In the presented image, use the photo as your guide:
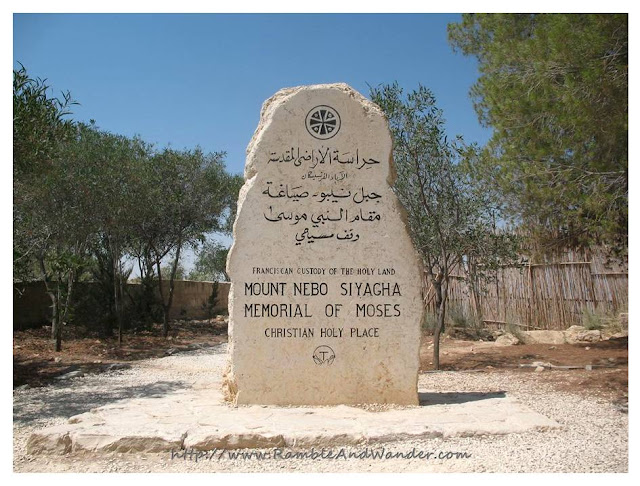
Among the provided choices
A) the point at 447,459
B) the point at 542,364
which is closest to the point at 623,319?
the point at 542,364

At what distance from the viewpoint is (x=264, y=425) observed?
247 inches

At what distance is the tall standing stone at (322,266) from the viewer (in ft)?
23.8

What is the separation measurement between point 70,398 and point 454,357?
8220 mm

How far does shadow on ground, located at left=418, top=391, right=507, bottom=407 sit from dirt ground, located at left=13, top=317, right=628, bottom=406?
1.77m

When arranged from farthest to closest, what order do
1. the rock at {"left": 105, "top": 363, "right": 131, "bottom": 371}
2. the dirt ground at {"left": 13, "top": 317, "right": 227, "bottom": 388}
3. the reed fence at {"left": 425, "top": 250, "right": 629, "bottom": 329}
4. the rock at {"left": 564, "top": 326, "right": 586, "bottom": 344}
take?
the reed fence at {"left": 425, "top": 250, "right": 629, "bottom": 329} < the rock at {"left": 564, "top": 326, "right": 586, "bottom": 344} < the rock at {"left": 105, "top": 363, "right": 131, "bottom": 371} < the dirt ground at {"left": 13, "top": 317, "right": 227, "bottom": 388}

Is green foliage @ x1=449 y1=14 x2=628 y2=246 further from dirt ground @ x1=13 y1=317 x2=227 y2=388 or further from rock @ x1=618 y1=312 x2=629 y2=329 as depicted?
dirt ground @ x1=13 y1=317 x2=227 y2=388

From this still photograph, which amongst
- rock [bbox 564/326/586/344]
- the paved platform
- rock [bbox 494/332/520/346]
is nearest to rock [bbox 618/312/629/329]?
rock [bbox 564/326/586/344]

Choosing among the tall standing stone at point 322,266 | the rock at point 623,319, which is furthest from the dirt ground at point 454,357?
the tall standing stone at point 322,266

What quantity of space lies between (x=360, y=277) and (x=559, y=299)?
38.4 feet

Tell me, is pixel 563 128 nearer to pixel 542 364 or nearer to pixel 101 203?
pixel 542 364

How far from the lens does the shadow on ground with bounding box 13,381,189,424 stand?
313 inches

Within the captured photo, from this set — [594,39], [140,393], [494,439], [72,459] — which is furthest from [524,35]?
[72,459]

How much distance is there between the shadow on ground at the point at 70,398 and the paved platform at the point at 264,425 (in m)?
1.19

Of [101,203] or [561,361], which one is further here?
[101,203]
